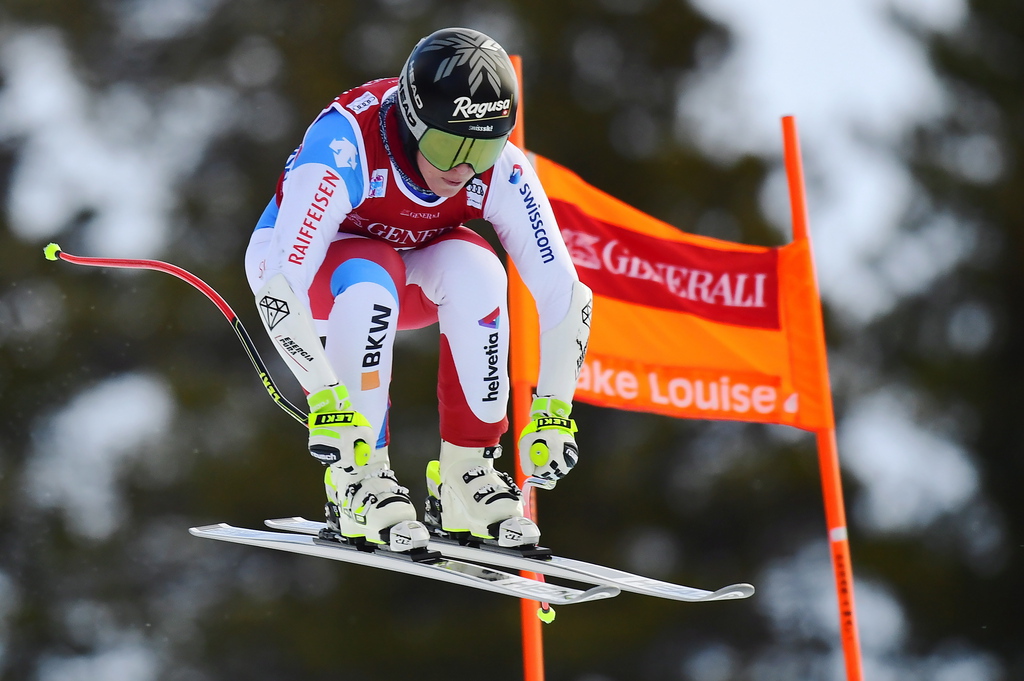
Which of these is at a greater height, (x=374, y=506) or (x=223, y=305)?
(x=223, y=305)

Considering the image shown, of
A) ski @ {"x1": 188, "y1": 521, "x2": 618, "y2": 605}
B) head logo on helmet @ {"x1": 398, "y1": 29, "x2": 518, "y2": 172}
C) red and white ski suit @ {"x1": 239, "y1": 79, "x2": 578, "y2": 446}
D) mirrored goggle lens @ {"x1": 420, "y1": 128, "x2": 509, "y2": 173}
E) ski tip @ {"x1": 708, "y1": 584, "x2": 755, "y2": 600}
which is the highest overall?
head logo on helmet @ {"x1": 398, "y1": 29, "x2": 518, "y2": 172}

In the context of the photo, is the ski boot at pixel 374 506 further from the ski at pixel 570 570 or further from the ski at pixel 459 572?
the ski at pixel 570 570

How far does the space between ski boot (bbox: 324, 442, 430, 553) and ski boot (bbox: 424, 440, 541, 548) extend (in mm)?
324

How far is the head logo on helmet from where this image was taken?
15.5 feet

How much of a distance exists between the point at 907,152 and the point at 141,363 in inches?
406

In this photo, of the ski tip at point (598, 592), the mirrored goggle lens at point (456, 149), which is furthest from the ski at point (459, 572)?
the mirrored goggle lens at point (456, 149)

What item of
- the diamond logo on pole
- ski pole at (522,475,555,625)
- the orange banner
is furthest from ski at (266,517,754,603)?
the orange banner

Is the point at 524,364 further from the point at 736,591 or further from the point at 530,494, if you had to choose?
the point at 736,591

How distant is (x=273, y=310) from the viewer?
15.5 feet

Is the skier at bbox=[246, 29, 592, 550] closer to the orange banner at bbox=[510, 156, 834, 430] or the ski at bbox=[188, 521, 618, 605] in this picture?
the ski at bbox=[188, 521, 618, 605]

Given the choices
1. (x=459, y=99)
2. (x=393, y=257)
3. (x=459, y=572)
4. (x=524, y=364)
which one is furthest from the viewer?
(x=524, y=364)

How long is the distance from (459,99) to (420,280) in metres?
0.71

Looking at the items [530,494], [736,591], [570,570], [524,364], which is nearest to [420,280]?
[530,494]

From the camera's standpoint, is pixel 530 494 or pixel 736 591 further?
pixel 530 494
